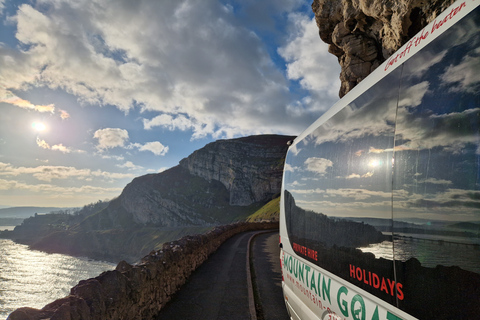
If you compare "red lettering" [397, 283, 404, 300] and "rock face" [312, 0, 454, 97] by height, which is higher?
"rock face" [312, 0, 454, 97]

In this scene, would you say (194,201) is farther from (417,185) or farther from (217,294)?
(417,185)

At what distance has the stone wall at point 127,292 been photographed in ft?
11.0

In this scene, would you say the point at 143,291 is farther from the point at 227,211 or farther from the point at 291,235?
the point at 227,211

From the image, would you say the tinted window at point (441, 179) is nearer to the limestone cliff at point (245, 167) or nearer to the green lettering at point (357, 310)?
the green lettering at point (357, 310)

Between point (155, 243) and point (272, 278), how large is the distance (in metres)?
147

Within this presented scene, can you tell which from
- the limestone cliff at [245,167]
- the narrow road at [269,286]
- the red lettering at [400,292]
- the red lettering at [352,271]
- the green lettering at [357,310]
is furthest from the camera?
the limestone cliff at [245,167]

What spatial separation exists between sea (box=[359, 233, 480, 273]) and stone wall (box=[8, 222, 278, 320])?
11.5 ft

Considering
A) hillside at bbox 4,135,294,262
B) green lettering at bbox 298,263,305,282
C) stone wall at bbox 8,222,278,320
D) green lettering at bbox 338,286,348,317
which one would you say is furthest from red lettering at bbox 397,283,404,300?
hillside at bbox 4,135,294,262

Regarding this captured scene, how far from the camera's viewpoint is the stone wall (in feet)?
11.0

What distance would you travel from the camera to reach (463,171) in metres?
1.68

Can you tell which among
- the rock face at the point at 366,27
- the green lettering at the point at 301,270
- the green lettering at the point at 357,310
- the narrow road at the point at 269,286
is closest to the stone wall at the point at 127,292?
the narrow road at the point at 269,286

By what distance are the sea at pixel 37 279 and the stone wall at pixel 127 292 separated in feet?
196

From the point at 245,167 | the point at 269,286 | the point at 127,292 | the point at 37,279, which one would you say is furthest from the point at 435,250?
the point at 245,167

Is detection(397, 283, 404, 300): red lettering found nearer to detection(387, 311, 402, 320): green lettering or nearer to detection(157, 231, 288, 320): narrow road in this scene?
detection(387, 311, 402, 320): green lettering
